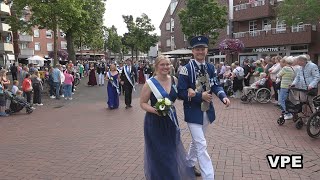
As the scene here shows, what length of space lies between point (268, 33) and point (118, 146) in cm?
3116

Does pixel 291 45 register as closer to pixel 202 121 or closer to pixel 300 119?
pixel 300 119

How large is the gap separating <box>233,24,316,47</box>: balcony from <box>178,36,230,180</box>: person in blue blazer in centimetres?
3012

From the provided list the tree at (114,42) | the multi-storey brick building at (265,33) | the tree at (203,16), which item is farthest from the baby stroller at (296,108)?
the tree at (114,42)

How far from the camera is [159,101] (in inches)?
171

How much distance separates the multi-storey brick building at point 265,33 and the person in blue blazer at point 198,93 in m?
28.8

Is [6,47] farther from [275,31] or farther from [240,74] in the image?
[240,74]

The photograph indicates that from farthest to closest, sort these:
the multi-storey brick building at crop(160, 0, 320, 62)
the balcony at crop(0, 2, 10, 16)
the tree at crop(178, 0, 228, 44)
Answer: the balcony at crop(0, 2, 10, 16) < the tree at crop(178, 0, 228, 44) < the multi-storey brick building at crop(160, 0, 320, 62)

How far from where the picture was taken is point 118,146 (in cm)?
716

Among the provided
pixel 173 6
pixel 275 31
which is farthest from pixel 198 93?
pixel 173 6

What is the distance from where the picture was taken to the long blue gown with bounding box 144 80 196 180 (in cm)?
448

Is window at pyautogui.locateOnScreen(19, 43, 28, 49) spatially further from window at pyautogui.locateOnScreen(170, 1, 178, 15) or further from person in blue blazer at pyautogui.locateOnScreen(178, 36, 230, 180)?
person in blue blazer at pyautogui.locateOnScreen(178, 36, 230, 180)

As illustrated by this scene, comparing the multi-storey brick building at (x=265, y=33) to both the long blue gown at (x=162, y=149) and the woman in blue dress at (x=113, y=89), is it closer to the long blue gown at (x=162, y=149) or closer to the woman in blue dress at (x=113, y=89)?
the woman in blue dress at (x=113, y=89)

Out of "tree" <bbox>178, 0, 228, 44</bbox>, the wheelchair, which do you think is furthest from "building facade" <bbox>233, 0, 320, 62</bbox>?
the wheelchair

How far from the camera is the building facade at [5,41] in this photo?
47737 millimetres
